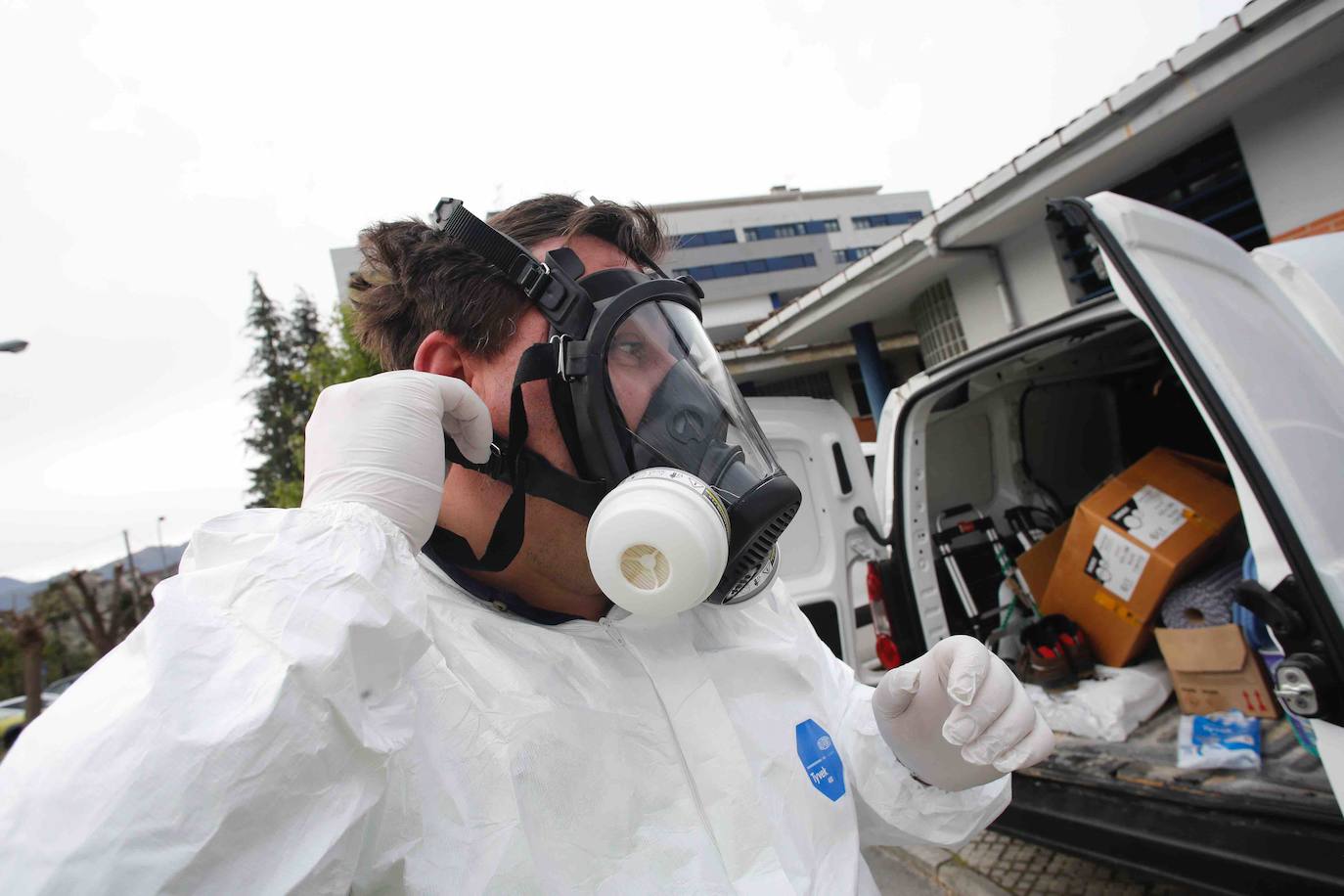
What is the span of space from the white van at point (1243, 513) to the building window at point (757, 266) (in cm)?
4483

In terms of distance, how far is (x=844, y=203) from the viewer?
55375mm

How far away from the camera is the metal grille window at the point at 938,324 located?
1004cm

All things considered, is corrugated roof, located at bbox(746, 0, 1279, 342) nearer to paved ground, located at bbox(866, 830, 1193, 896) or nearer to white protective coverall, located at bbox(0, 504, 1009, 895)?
paved ground, located at bbox(866, 830, 1193, 896)

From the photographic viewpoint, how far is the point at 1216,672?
3021mm

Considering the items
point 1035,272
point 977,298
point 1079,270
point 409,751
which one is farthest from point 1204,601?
point 977,298

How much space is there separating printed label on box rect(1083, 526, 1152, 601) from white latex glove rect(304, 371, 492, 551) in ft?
12.0

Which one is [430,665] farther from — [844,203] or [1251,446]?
[844,203]

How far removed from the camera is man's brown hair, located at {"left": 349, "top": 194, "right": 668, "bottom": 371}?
145cm

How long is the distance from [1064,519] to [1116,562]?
1.16 meters

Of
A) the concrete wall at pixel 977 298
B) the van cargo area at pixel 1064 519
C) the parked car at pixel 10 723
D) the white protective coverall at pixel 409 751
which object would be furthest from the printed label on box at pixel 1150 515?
the parked car at pixel 10 723

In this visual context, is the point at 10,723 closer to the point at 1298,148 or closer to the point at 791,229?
the point at 1298,148

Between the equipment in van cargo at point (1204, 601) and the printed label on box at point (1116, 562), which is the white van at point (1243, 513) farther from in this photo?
the printed label on box at point (1116, 562)

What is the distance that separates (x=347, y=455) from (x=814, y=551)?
268 cm

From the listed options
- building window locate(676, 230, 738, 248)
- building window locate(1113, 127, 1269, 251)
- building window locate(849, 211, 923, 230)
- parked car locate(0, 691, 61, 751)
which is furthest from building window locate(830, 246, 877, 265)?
parked car locate(0, 691, 61, 751)
